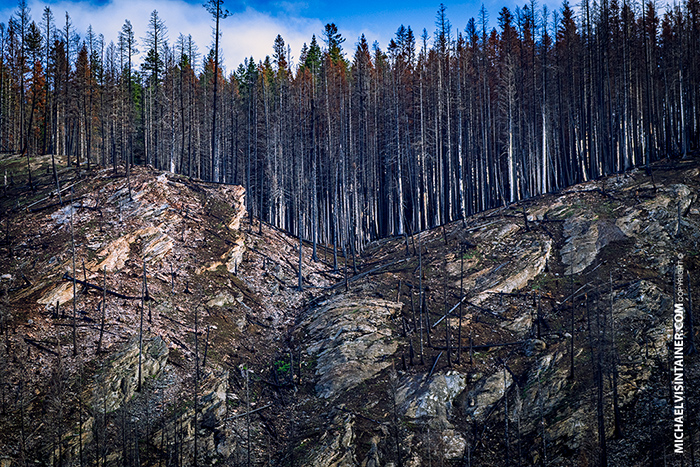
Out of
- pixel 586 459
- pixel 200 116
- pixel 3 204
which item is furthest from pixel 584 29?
pixel 3 204

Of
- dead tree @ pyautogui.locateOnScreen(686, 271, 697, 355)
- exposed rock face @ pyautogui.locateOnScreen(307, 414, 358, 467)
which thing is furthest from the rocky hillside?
dead tree @ pyautogui.locateOnScreen(686, 271, 697, 355)

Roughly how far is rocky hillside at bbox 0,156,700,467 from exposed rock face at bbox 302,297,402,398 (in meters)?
0.12

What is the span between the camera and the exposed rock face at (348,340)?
68.9ft

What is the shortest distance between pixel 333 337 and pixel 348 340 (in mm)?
984

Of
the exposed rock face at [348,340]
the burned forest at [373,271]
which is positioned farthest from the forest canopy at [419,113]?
the exposed rock face at [348,340]

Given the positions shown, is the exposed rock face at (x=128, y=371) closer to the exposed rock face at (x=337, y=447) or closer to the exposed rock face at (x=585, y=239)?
the exposed rock face at (x=337, y=447)

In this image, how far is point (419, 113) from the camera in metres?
40.6

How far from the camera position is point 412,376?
2072cm

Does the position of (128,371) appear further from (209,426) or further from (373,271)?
(373,271)

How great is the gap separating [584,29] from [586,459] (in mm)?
37509

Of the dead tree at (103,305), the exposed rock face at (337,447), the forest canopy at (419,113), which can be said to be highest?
the forest canopy at (419,113)

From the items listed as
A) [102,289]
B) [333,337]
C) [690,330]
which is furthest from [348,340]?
[690,330]

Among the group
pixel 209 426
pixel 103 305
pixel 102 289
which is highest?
pixel 102 289

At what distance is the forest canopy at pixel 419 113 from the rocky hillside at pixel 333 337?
680 cm
